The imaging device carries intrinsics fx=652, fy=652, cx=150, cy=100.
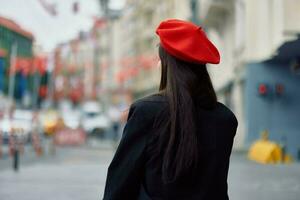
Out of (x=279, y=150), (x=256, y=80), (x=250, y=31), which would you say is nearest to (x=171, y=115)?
(x=279, y=150)

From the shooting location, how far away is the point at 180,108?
2.35 meters

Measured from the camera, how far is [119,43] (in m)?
94.1

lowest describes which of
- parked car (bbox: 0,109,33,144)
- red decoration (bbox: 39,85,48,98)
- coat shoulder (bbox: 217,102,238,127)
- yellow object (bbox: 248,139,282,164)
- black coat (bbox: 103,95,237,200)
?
red decoration (bbox: 39,85,48,98)

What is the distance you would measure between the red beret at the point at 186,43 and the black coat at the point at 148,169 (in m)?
0.18

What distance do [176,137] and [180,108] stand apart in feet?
0.35

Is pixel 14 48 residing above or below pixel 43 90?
above

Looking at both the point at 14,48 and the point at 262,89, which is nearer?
the point at 262,89

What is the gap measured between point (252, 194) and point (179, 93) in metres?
6.61

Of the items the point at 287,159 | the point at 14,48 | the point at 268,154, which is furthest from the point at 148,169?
the point at 14,48

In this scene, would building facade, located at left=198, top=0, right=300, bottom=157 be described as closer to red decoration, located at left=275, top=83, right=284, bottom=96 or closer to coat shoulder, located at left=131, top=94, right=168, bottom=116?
red decoration, located at left=275, top=83, right=284, bottom=96

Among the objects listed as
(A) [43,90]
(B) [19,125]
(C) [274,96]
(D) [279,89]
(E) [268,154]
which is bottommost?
(A) [43,90]

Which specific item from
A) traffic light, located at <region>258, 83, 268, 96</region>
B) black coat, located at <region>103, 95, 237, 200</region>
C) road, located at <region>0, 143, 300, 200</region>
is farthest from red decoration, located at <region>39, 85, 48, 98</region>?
black coat, located at <region>103, 95, 237, 200</region>

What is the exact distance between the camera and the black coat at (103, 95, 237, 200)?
2336 mm

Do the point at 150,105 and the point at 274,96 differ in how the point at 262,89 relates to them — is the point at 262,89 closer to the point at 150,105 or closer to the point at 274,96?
the point at 274,96
